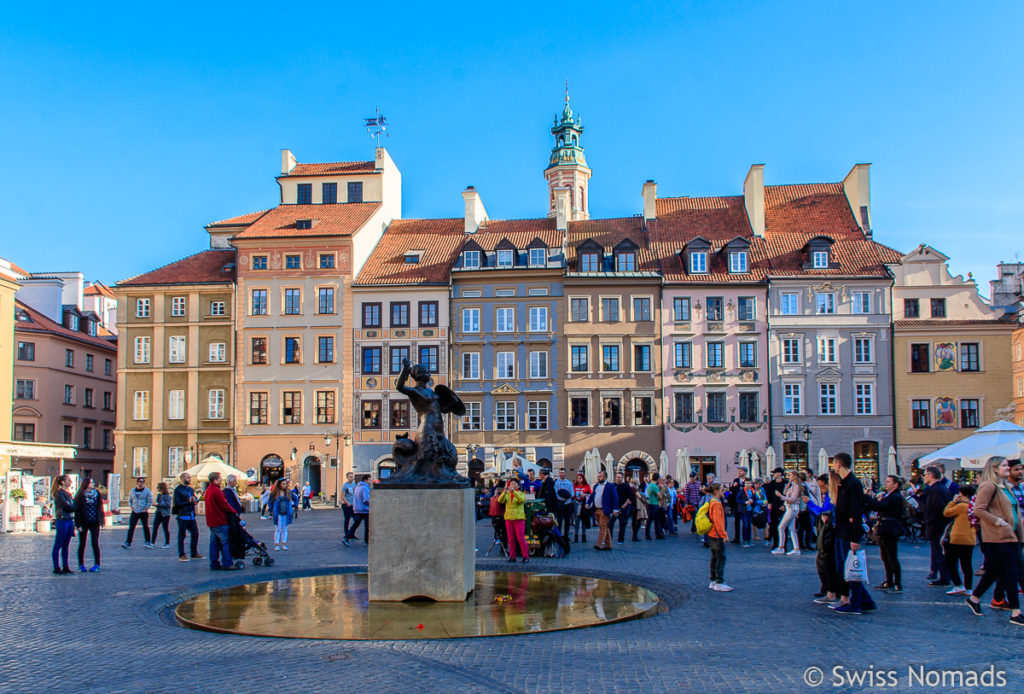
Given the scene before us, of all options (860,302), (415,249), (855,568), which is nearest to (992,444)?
(855,568)

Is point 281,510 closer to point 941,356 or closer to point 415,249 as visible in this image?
point 415,249

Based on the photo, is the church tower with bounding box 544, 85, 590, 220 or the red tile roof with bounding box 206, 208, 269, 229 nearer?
the red tile roof with bounding box 206, 208, 269, 229

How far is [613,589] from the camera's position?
13383mm

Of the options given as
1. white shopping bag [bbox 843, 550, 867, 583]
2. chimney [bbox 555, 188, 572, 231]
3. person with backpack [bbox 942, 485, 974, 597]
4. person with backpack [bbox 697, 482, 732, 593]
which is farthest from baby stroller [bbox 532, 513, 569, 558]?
chimney [bbox 555, 188, 572, 231]

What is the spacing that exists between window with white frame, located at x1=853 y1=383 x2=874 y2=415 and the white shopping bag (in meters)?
35.3

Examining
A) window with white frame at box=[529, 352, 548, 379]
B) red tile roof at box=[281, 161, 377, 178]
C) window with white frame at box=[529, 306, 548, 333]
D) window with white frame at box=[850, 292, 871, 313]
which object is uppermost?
red tile roof at box=[281, 161, 377, 178]

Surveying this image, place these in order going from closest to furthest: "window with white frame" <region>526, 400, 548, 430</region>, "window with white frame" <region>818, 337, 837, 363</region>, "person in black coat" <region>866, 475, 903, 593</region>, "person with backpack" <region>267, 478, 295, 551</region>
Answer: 1. "person in black coat" <region>866, 475, 903, 593</region>
2. "person with backpack" <region>267, 478, 295, 551</region>
3. "window with white frame" <region>818, 337, 837, 363</region>
4. "window with white frame" <region>526, 400, 548, 430</region>

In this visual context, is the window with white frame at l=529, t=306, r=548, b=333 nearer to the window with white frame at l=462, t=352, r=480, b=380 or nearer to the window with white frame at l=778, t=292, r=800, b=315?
the window with white frame at l=462, t=352, r=480, b=380

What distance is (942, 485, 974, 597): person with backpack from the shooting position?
11656mm

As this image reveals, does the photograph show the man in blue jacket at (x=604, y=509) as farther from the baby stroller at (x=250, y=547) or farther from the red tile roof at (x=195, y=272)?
the red tile roof at (x=195, y=272)

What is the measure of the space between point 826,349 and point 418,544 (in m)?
36.4

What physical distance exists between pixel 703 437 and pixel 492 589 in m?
32.4

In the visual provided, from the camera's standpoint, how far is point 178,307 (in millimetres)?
47781

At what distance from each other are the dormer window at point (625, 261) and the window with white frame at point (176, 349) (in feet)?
74.1
